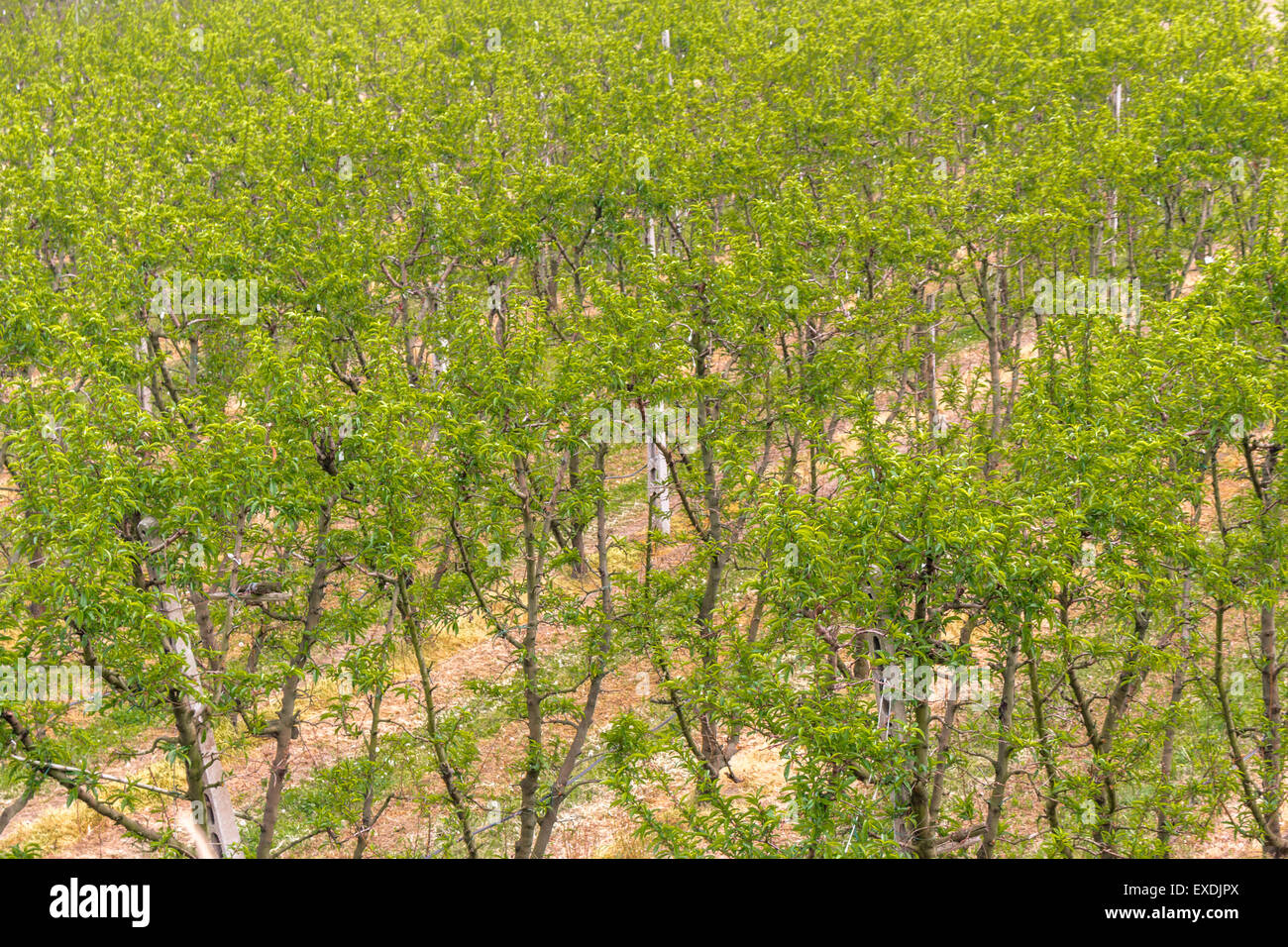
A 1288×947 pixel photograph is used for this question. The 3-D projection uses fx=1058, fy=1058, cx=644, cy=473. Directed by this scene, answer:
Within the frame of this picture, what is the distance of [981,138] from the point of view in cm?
2884

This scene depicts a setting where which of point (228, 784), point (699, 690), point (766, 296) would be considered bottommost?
point (228, 784)

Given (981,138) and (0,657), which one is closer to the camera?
(0,657)

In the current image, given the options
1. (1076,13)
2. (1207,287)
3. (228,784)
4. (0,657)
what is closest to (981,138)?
(1076,13)

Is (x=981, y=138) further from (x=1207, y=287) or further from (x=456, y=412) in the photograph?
(x=456, y=412)

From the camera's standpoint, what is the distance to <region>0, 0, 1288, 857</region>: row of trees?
1095 cm

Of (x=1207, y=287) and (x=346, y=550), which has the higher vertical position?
(x=1207, y=287)

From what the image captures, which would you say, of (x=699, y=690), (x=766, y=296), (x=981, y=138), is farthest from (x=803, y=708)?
(x=981, y=138)

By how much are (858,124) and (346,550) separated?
17575mm

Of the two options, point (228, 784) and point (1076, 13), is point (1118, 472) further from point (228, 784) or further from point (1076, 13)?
point (1076, 13)

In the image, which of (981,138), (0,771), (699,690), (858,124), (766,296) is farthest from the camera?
(981,138)

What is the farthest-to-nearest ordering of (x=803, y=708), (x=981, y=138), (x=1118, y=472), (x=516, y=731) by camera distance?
1. (x=981, y=138)
2. (x=516, y=731)
3. (x=1118, y=472)
4. (x=803, y=708)

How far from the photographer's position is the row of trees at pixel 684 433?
10945 mm

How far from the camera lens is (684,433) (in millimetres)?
17734

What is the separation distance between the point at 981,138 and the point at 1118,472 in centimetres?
1997
